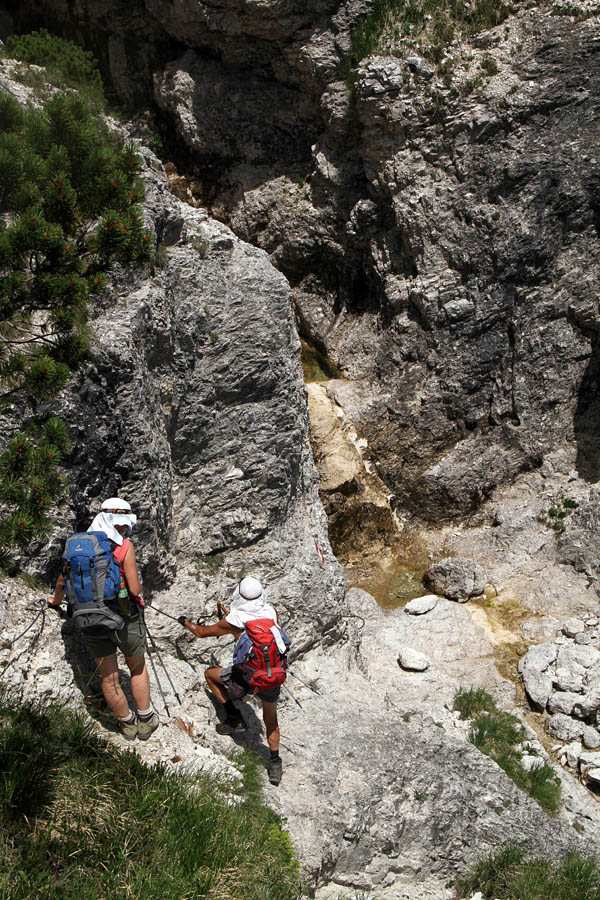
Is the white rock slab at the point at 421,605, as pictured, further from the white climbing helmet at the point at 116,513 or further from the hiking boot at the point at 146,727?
the white climbing helmet at the point at 116,513

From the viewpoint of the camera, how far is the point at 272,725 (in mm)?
6395

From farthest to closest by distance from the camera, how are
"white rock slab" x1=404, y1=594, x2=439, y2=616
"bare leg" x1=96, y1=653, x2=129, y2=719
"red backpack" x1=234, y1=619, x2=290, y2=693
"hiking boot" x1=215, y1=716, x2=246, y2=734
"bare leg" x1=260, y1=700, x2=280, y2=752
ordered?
"white rock slab" x1=404, y1=594, x2=439, y2=616, "hiking boot" x1=215, y1=716, x2=246, y2=734, "bare leg" x1=260, y1=700, x2=280, y2=752, "red backpack" x1=234, y1=619, x2=290, y2=693, "bare leg" x1=96, y1=653, x2=129, y2=719

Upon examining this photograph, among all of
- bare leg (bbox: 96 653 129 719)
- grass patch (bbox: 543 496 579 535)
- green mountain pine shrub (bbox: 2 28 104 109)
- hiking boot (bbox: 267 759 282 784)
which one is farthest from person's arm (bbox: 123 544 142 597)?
grass patch (bbox: 543 496 579 535)

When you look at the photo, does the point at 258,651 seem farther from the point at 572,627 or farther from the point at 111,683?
the point at 572,627

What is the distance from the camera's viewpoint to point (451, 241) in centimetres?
1496

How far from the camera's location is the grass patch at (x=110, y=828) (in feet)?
13.3

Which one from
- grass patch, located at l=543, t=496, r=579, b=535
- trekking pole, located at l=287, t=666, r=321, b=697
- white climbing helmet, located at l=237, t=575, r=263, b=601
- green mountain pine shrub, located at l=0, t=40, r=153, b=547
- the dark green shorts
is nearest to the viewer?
green mountain pine shrub, located at l=0, t=40, r=153, b=547

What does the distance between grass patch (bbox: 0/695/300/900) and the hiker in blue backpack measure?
50cm

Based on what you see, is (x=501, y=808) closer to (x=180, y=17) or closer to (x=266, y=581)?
(x=266, y=581)

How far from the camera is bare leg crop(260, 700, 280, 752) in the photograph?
6.30m

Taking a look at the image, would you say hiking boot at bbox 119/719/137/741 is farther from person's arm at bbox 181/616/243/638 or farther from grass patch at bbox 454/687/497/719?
grass patch at bbox 454/687/497/719

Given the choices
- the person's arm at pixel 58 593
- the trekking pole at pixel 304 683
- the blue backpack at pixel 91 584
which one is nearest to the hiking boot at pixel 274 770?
the trekking pole at pixel 304 683

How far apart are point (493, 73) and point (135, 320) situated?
463 inches

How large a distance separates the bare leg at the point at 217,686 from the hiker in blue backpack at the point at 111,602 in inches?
40.8
